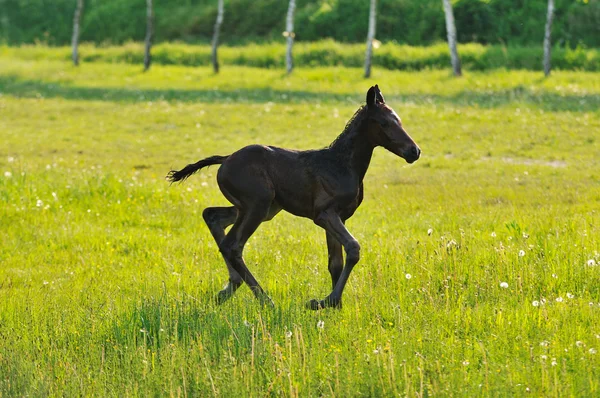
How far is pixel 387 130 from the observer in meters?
7.60

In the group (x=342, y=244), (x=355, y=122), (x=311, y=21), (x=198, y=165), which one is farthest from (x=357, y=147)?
(x=311, y=21)

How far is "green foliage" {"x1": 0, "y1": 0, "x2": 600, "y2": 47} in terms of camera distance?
4006cm

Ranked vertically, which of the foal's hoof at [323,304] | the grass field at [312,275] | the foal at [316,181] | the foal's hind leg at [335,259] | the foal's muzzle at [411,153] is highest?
the foal's muzzle at [411,153]

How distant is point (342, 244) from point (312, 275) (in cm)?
157

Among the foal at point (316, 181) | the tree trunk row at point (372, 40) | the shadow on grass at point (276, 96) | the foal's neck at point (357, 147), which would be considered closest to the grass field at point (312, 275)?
the foal at point (316, 181)

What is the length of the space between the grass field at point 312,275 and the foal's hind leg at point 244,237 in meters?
0.22

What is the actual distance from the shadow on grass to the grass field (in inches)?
131

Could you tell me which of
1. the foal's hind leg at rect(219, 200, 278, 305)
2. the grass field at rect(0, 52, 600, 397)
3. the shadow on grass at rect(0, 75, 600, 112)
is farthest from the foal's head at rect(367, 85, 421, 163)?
the shadow on grass at rect(0, 75, 600, 112)

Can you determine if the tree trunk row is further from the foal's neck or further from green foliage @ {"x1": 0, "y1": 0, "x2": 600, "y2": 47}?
the foal's neck

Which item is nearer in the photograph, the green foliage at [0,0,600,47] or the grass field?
the grass field

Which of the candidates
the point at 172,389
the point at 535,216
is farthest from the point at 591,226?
the point at 172,389

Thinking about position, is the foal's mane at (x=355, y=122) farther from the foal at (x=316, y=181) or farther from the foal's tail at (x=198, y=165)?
the foal's tail at (x=198, y=165)

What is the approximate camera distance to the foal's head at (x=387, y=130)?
24.6 ft

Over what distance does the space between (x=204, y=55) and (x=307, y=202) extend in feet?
112
